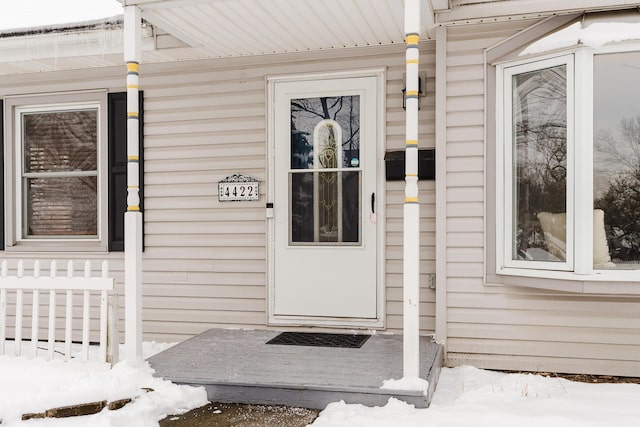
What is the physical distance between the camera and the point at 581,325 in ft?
13.2

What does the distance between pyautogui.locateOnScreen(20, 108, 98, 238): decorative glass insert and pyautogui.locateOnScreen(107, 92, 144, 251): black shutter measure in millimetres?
268

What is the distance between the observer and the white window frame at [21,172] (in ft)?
17.3

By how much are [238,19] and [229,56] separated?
3.01 feet

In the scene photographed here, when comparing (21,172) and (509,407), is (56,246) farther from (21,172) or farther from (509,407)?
(509,407)

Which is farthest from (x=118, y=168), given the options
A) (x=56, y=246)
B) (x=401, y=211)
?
(x=401, y=211)

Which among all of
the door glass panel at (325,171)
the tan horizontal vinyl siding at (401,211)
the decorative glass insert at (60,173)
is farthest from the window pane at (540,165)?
the decorative glass insert at (60,173)

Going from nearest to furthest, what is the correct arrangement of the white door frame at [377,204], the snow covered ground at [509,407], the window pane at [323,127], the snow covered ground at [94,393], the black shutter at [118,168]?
the snow covered ground at [509,407], the snow covered ground at [94,393], the white door frame at [377,204], the window pane at [323,127], the black shutter at [118,168]

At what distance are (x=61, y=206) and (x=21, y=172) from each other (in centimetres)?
56

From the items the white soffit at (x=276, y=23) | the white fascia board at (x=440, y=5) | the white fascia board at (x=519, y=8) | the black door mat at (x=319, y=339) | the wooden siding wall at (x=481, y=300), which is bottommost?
the black door mat at (x=319, y=339)

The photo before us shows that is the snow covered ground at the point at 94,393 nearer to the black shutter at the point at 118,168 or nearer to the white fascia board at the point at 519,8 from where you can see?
the black shutter at the point at 118,168

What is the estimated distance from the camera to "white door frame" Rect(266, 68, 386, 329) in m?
4.59

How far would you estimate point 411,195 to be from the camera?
3137mm

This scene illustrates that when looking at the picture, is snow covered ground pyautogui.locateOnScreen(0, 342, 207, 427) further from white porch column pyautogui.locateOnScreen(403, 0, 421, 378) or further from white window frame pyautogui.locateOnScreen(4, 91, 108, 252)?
white window frame pyautogui.locateOnScreen(4, 91, 108, 252)

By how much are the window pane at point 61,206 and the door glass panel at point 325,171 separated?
212 centimetres
